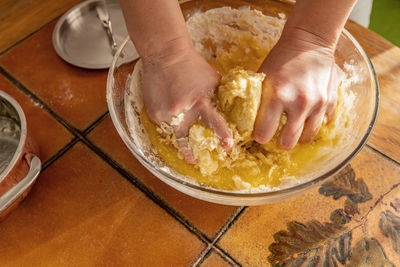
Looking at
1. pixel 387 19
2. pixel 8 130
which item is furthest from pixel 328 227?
pixel 387 19

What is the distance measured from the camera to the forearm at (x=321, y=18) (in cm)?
55

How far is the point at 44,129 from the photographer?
2.22 feet

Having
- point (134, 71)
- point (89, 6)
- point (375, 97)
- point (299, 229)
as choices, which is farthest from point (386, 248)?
point (89, 6)

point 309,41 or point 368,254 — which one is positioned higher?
point 309,41

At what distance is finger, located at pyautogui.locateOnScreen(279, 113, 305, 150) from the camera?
1.74 ft

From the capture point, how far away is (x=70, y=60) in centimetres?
76

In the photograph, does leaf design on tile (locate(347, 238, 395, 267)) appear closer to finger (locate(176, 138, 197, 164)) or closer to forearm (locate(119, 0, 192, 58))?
finger (locate(176, 138, 197, 164))

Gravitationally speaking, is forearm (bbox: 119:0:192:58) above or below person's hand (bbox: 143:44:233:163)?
above

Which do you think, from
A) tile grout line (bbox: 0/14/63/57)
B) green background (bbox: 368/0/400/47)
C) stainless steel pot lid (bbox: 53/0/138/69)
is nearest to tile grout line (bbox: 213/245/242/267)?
stainless steel pot lid (bbox: 53/0/138/69)

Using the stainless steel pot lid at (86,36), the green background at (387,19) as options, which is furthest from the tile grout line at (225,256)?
the green background at (387,19)

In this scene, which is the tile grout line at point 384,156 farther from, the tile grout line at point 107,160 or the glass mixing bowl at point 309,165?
the tile grout line at point 107,160

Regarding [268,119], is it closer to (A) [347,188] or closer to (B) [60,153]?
(A) [347,188]

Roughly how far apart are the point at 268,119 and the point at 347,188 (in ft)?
0.72

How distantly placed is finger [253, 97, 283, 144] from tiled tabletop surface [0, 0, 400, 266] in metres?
0.14
